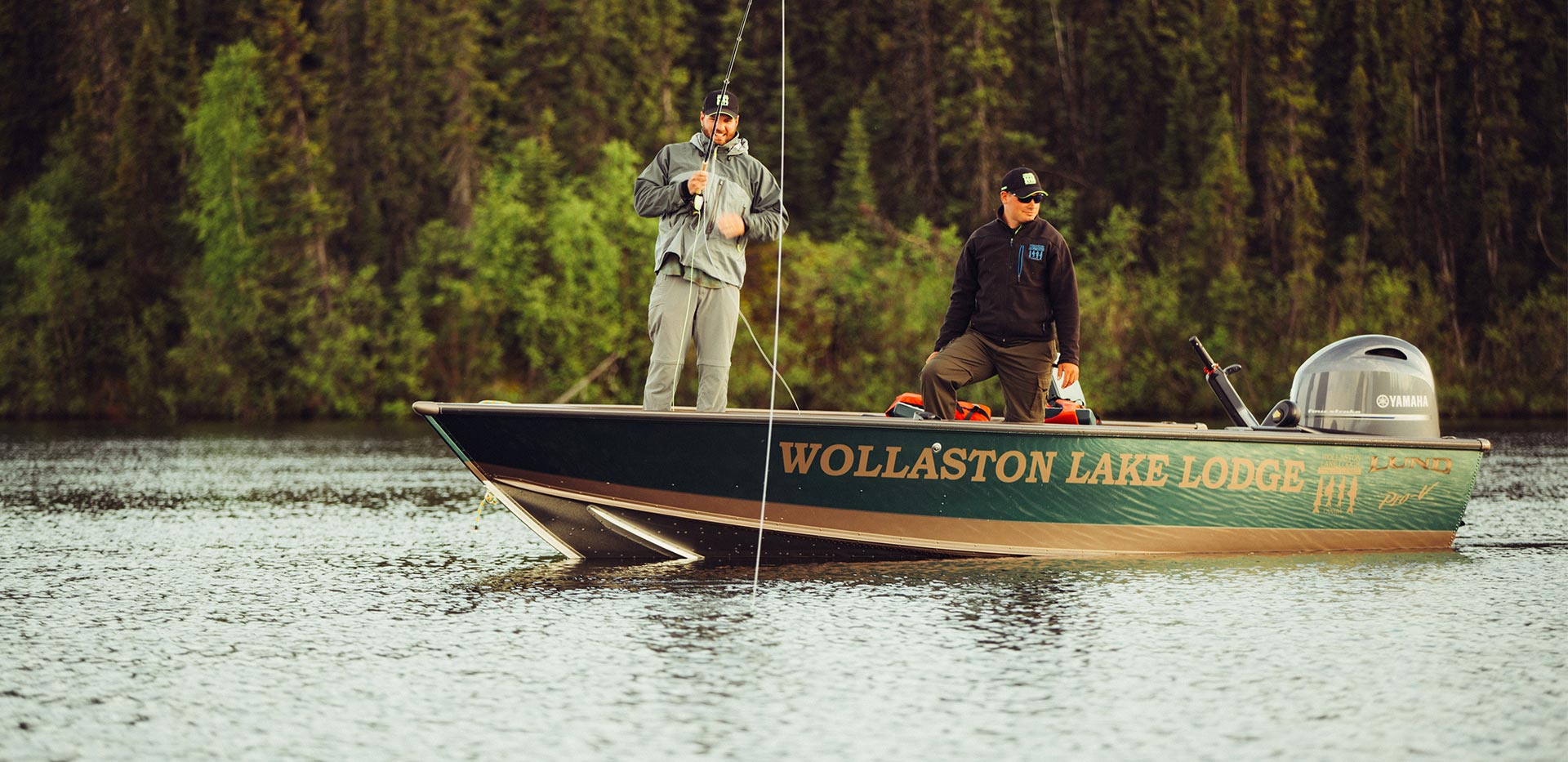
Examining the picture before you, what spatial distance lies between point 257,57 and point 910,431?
38234mm

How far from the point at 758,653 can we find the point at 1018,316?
3.13 meters

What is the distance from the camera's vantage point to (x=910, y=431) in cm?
814

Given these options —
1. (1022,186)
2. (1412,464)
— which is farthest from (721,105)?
(1412,464)

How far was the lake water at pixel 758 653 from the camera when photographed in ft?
15.6

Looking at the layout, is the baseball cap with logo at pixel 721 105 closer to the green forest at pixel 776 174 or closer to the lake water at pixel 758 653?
the lake water at pixel 758 653

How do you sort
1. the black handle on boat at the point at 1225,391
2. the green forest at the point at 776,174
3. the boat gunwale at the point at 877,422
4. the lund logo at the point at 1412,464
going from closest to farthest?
1. the boat gunwale at the point at 877,422
2. the lund logo at the point at 1412,464
3. the black handle on boat at the point at 1225,391
4. the green forest at the point at 776,174

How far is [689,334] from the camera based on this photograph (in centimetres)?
845

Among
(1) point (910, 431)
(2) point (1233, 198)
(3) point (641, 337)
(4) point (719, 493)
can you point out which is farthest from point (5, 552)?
(2) point (1233, 198)

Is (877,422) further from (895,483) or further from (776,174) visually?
(776,174)

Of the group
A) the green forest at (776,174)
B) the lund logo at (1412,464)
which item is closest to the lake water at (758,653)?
the lund logo at (1412,464)

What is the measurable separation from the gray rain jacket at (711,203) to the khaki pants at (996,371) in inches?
43.2

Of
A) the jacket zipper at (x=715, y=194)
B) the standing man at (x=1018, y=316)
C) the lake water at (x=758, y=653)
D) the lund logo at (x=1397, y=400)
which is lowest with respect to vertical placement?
the lake water at (x=758, y=653)

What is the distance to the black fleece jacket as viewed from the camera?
8.53 m

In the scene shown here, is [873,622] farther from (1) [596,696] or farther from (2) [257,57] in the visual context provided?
(2) [257,57]
